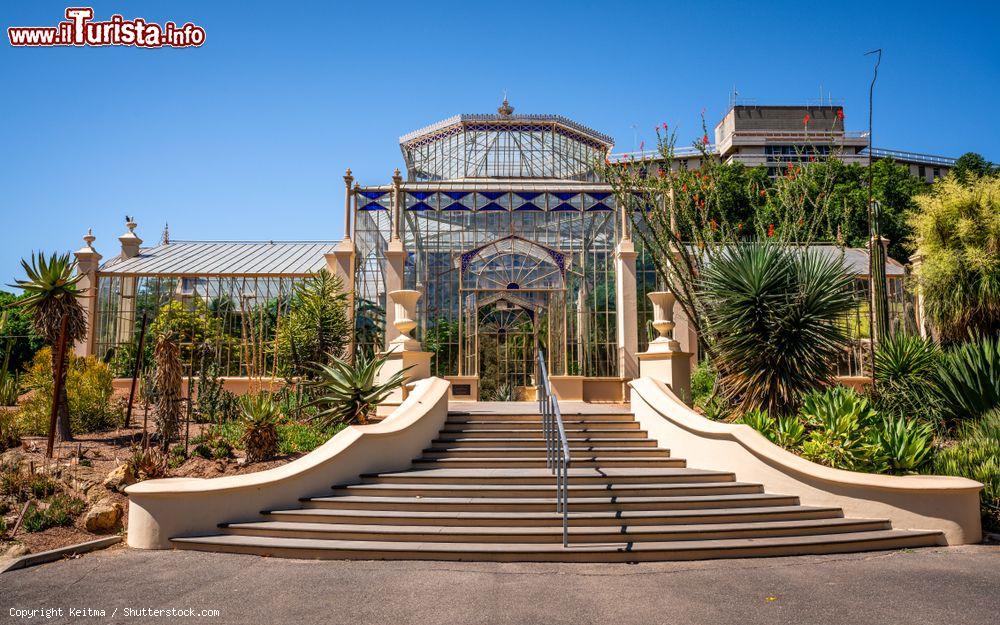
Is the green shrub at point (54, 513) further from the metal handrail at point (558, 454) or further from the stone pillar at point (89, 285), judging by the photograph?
the stone pillar at point (89, 285)

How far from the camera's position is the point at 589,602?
17.6ft

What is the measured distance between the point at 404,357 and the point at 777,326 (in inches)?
265

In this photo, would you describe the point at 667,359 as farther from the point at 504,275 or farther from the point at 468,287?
the point at 468,287

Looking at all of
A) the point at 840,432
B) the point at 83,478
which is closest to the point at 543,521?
the point at 840,432

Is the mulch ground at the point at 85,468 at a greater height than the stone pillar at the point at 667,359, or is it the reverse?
the stone pillar at the point at 667,359

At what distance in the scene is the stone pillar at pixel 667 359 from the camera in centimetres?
1166

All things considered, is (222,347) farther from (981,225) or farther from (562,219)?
(981,225)

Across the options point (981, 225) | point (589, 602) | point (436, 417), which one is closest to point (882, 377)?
point (981, 225)

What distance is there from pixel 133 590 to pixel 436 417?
5331mm

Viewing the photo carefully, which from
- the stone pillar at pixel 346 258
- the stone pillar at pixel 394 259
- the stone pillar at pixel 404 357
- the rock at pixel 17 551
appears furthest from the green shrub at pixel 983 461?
the stone pillar at pixel 346 258

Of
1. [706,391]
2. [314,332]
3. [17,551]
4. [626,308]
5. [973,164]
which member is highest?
[973,164]

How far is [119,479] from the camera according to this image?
8.41 metres

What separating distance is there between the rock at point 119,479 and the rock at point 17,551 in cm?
158

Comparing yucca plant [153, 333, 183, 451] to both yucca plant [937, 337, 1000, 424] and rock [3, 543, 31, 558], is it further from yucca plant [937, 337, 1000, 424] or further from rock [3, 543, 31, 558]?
yucca plant [937, 337, 1000, 424]
